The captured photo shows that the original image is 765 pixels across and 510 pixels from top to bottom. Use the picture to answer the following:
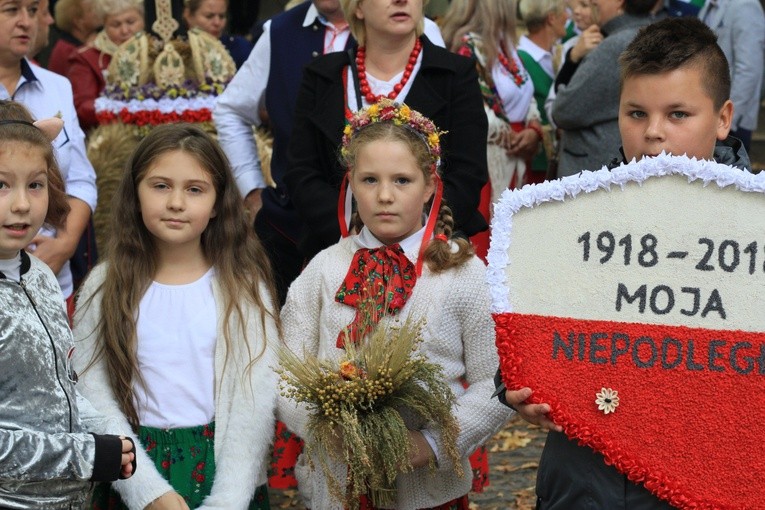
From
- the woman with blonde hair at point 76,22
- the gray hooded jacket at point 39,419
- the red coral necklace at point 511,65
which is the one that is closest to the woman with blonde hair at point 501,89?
the red coral necklace at point 511,65

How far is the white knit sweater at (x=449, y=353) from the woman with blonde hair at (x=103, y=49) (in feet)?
14.3

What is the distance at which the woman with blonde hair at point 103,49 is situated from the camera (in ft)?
25.1

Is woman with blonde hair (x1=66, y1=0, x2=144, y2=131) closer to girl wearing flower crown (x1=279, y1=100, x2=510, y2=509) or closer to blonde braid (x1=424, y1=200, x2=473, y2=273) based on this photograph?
girl wearing flower crown (x1=279, y1=100, x2=510, y2=509)

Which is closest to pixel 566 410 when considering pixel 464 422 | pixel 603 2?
pixel 464 422

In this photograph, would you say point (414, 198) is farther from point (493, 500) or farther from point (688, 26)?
point (493, 500)

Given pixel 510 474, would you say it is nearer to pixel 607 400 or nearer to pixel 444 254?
pixel 444 254

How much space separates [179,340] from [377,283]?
68cm

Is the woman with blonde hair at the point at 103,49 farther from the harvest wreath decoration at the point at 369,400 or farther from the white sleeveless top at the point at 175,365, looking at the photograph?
the harvest wreath decoration at the point at 369,400

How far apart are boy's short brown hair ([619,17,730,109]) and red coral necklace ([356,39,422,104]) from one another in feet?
4.26

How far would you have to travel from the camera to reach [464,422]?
364cm

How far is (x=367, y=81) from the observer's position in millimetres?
4492

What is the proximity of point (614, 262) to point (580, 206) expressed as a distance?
0.56ft

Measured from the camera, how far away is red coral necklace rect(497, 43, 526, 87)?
267 inches

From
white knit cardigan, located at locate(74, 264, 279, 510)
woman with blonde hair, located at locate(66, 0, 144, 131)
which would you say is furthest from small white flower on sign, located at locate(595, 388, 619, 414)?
woman with blonde hair, located at locate(66, 0, 144, 131)
